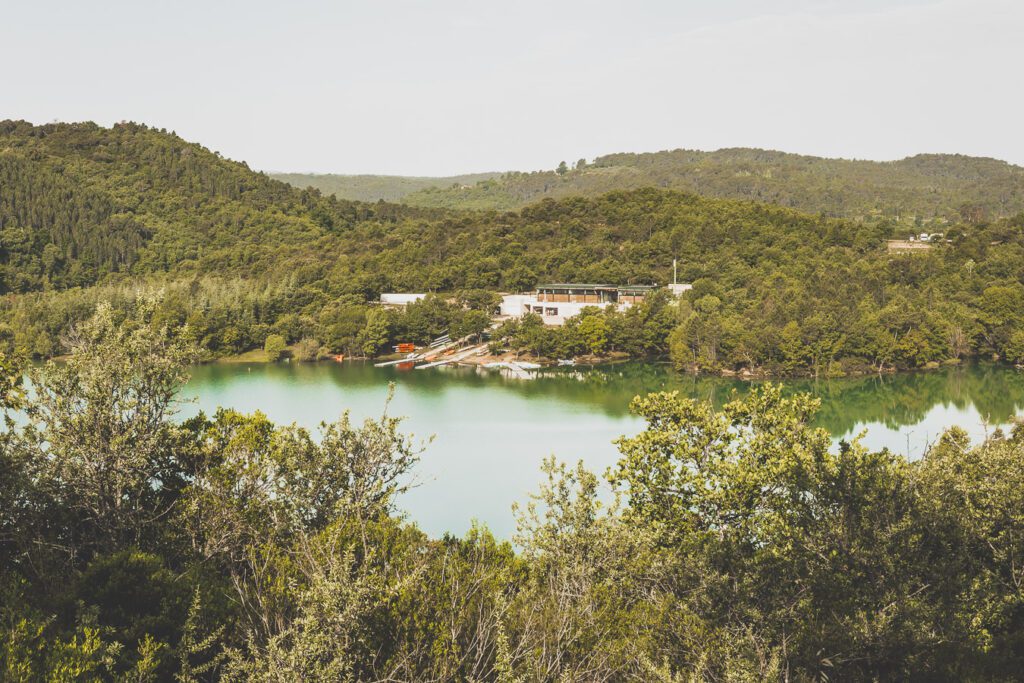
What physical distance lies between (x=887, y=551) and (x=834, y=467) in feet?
3.78

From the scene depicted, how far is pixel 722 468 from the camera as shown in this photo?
31.6ft

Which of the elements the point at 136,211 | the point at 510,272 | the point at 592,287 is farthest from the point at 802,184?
the point at 136,211

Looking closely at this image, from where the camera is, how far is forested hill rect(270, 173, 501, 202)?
545ft

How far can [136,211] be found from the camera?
68.9 meters

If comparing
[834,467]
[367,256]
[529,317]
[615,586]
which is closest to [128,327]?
[615,586]

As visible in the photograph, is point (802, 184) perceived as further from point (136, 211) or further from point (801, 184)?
point (136, 211)

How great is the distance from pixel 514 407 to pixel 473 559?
20804 millimetres

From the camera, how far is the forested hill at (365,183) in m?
166

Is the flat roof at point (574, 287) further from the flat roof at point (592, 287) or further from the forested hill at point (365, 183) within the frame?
the forested hill at point (365, 183)

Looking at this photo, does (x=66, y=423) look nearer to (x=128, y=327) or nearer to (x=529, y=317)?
(x=128, y=327)

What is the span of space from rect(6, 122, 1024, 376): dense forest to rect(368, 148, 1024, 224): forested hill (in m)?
24.9

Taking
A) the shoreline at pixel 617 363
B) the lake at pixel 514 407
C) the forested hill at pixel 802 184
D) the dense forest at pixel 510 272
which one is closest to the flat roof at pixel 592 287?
the dense forest at pixel 510 272

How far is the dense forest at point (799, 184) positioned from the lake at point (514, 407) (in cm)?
4499

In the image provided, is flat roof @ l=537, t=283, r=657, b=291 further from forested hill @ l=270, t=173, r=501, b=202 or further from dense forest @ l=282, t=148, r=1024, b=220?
forested hill @ l=270, t=173, r=501, b=202
